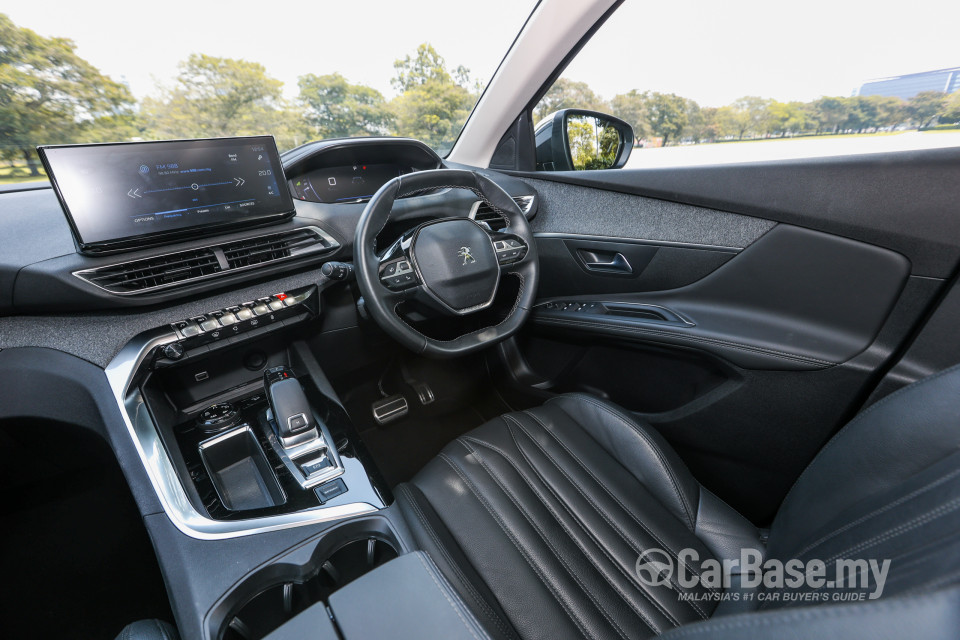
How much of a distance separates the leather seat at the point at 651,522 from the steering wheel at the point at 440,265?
0.30 metres

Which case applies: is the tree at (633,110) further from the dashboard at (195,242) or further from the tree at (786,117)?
the dashboard at (195,242)

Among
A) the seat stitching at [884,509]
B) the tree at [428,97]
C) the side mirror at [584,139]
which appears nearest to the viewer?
the seat stitching at [884,509]

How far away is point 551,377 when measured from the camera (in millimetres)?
1860

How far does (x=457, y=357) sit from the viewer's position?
51.3 inches

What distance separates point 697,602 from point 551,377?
3.46 feet

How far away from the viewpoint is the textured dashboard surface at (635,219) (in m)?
1.29

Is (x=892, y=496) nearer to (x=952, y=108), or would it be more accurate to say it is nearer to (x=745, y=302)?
(x=745, y=302)

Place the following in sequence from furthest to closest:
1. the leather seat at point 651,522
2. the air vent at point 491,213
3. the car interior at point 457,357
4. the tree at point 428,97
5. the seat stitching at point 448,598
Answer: the tree at point 428,97 < the air vent at point 491,213 < the car interior at point 457,357 < the seat stitching at point 448,598 < the leather seat at point 651,522

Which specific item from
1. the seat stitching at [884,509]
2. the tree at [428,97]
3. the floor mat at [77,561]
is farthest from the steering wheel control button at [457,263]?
the floor mat at [77,561]

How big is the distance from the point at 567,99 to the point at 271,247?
4.17 feet

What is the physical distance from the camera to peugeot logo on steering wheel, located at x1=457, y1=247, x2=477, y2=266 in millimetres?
1322

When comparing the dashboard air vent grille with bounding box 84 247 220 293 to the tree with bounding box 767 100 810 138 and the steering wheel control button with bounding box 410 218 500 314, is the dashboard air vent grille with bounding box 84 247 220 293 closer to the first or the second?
the steering wheel control button with bounding box 410 218 500 314

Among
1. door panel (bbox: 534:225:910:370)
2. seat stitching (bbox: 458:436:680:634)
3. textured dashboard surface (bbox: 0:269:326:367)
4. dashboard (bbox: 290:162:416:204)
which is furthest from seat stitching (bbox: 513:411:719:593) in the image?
dashboard (bbox: 290:162:416:204)

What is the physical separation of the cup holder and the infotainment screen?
35.0 inches
